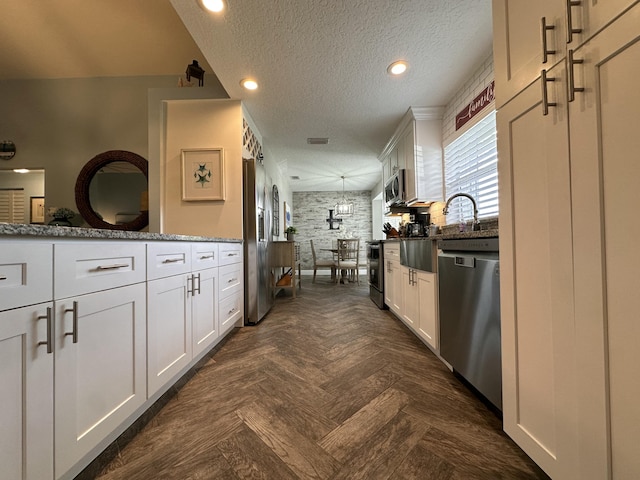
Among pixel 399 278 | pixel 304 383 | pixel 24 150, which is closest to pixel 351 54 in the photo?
pixel 399 278

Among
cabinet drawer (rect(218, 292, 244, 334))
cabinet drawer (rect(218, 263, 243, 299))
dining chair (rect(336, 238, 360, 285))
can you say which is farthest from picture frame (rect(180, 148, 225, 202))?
dining chair (rect(336, 238, 360, 285))

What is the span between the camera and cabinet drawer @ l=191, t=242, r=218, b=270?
65.8 inches

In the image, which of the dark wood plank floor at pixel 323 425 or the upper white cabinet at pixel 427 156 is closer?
the dark wood plank floor at pixel 323 425

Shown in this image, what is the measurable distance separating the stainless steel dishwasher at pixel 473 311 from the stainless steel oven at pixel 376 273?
1640 mm

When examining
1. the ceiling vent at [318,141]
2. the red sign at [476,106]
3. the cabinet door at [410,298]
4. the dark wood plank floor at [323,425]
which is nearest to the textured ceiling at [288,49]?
the ceiling vent at [318,141]

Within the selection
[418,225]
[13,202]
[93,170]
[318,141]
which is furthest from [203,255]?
[13,202]

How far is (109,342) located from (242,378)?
86 cm

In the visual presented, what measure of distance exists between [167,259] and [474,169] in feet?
8.65

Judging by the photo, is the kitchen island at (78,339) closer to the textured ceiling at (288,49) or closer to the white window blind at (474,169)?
the textured ceiling at (288,49)

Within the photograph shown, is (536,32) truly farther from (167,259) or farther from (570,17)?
(167,259)

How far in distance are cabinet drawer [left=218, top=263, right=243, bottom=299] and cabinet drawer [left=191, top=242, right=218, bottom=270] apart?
0.53ft

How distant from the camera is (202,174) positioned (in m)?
2.77

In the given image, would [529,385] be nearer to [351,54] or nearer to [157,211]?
[351,54]

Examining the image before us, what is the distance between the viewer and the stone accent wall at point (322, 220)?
7.43m
